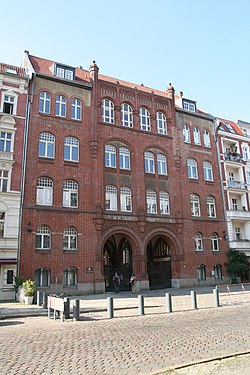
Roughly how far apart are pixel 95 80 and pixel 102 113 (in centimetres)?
321

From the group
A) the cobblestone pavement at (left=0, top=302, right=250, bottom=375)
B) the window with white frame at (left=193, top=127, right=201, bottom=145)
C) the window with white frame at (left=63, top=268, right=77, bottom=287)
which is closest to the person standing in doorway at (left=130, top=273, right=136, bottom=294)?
the window with white frame at (left=63, top=268, right=77, bottom=287)

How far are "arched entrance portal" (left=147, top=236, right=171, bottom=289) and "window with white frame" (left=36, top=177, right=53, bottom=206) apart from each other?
11804 millimetres

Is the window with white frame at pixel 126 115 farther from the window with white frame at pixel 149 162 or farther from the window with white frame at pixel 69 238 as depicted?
the window with white frame at pixel 69 238

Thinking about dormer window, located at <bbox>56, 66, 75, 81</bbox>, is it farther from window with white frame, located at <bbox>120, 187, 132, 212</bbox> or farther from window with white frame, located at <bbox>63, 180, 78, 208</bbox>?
window with white frame, located at <bbox>120, 187, 132, 212</bbox>

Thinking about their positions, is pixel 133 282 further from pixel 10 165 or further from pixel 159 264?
pixel 10 165

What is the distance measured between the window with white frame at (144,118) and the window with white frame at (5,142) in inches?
513

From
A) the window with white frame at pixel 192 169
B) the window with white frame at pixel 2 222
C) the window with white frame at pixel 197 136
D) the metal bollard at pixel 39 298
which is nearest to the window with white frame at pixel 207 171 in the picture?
the window with white frame at pixel 192 169

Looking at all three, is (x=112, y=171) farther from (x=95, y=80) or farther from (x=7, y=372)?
(x=7, y=372)

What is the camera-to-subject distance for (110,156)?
30312 millimetres

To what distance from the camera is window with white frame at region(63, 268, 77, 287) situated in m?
25.6

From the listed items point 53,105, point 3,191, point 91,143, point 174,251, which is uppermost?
point 53,105

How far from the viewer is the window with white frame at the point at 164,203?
3153 cm

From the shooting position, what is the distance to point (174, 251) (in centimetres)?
3111

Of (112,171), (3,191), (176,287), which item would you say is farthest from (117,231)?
(3,191)
